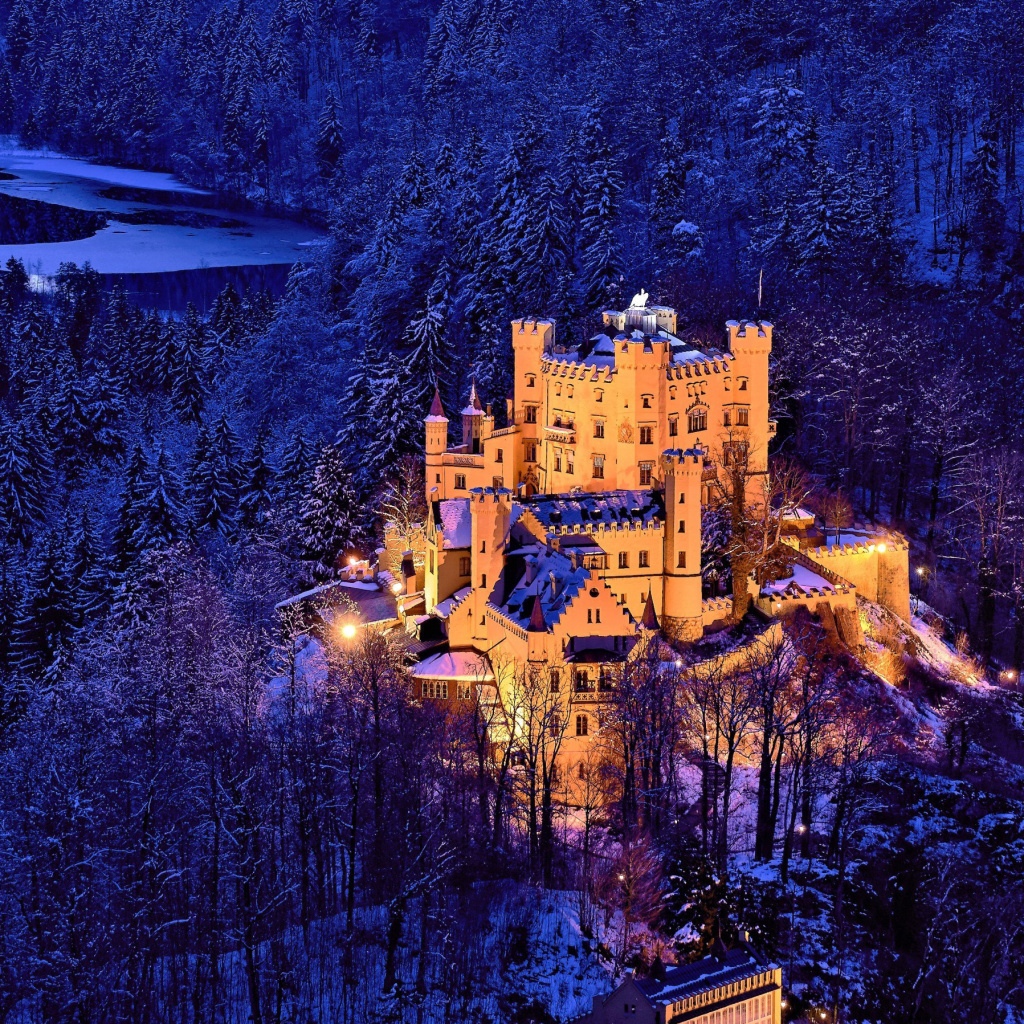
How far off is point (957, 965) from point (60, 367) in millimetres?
80265

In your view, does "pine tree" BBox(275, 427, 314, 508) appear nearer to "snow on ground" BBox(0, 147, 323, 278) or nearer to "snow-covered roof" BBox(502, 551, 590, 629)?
"snow-covered roof" BBox(502, 551, 590, 629)

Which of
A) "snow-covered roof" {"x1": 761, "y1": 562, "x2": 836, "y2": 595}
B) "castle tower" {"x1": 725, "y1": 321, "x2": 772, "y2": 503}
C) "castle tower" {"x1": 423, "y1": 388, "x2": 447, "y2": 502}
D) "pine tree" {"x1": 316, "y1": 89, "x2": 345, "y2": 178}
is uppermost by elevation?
"pine tree" {"x1": 316, "y1": 89, "x2": 345, "y2": 178}

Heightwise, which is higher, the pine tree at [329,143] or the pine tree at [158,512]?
the pine tree at [329,143]

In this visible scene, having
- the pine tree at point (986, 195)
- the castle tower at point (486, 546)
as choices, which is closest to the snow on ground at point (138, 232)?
the pine tree at point (986, 195)

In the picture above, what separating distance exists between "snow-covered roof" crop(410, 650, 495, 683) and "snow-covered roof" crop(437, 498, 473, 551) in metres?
5.08

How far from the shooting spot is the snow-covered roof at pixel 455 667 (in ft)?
195

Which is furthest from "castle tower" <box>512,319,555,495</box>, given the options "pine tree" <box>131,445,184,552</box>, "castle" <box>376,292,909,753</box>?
"pine tree" <box>131,445,184,552</box>

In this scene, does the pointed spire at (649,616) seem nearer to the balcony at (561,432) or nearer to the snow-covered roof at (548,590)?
the snow-covered roof at (548,590)

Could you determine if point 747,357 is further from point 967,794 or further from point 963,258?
point 963,258

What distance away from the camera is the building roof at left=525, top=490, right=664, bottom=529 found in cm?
6166

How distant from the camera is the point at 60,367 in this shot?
356 ft

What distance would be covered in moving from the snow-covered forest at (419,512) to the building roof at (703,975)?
113 inches

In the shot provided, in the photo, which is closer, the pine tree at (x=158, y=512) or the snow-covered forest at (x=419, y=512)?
the snow-covered forest at (x=419, y=512)

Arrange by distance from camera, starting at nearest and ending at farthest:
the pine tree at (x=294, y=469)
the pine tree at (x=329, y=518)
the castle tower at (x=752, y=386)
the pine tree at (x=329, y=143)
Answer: the castle tower at (x=752, y=386), the pine tree at (x=329, y=518), the pine tree at (x=294, y=469), the pine tree at (x=329, y=143)
